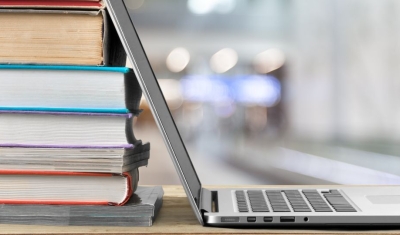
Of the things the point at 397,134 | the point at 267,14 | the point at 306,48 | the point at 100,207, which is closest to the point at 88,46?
the point at 100,207

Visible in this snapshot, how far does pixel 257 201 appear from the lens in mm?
689

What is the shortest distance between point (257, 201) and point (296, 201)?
52 millimetres

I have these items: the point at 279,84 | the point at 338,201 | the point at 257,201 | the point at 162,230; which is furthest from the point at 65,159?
the point at 279,84

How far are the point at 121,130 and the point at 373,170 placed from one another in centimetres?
896

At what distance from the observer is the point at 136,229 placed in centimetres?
60

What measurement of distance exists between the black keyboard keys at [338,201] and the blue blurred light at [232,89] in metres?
13.7

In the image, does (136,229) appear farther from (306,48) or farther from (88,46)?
(306,48)

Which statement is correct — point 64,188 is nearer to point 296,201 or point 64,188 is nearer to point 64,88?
point 64,88

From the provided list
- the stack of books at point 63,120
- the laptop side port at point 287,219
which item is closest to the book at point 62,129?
the stack of books at point 63,120

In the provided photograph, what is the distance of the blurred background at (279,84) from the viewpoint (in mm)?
10836

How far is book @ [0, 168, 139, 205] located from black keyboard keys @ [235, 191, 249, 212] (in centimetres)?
14

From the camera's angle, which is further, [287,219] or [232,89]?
[232,89]

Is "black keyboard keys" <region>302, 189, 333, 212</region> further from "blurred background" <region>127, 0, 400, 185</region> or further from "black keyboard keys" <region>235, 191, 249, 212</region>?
"blurred background" <region>127, 0, 400, 185</region>

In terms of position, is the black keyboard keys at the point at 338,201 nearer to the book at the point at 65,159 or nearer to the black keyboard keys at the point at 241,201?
the black keyboard keys at the point at 241,201
